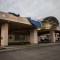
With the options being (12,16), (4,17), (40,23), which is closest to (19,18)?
(12,16)

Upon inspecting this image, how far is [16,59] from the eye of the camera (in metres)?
11.6

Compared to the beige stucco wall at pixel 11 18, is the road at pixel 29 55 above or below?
below

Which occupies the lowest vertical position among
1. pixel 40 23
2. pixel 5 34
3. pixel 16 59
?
pixel 16 59

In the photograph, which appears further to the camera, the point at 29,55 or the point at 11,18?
the point at 11,18

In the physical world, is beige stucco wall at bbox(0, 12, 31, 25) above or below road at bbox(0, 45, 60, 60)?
above

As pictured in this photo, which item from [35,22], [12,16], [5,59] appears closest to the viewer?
[5,59]

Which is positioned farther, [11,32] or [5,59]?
[11,32]

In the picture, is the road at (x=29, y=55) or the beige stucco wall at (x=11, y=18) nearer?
the road at (x=29, y=55)

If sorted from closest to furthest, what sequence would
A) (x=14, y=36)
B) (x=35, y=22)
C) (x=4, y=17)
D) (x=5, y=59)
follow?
(x=5, y=59)
(x=4, y=17)
(x=35, y=22)
(x=14, y=36)

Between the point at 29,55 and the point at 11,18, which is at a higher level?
the point at 11,18

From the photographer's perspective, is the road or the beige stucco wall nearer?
the road

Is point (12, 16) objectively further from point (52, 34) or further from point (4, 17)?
point (52, 34)

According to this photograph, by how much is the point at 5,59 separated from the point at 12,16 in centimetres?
1420

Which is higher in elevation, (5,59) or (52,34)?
(52,34)
